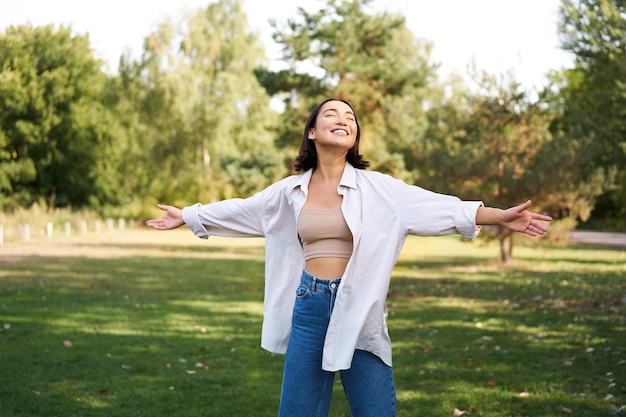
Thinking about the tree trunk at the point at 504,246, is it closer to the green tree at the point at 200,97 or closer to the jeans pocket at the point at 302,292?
the jeans pocket at the point at 302,292

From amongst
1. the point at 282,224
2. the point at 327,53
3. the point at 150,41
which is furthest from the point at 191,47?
the point at 282,224

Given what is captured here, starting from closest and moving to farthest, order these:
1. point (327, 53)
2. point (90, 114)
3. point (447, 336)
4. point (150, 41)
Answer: point (447, 336)
point (327, 53)
point (90, 114)
point (150, 41)

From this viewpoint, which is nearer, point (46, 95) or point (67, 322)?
point (67, 322)

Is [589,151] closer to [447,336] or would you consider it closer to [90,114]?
[447,336]

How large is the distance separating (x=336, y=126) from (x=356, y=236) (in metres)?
0.61

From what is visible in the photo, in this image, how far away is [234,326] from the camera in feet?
36.4

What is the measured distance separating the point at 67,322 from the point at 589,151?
13742 mm

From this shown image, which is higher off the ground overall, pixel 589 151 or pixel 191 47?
pixel 191 47

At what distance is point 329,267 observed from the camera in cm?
373

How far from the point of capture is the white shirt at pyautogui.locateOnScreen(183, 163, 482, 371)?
361 centimetres

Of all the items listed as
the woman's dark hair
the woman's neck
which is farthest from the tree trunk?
the woman's neck

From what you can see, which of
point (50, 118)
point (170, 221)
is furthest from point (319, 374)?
point (50, 118)

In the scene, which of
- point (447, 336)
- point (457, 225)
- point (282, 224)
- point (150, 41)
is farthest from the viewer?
point (150, 41)

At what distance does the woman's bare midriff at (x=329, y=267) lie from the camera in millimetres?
3719
